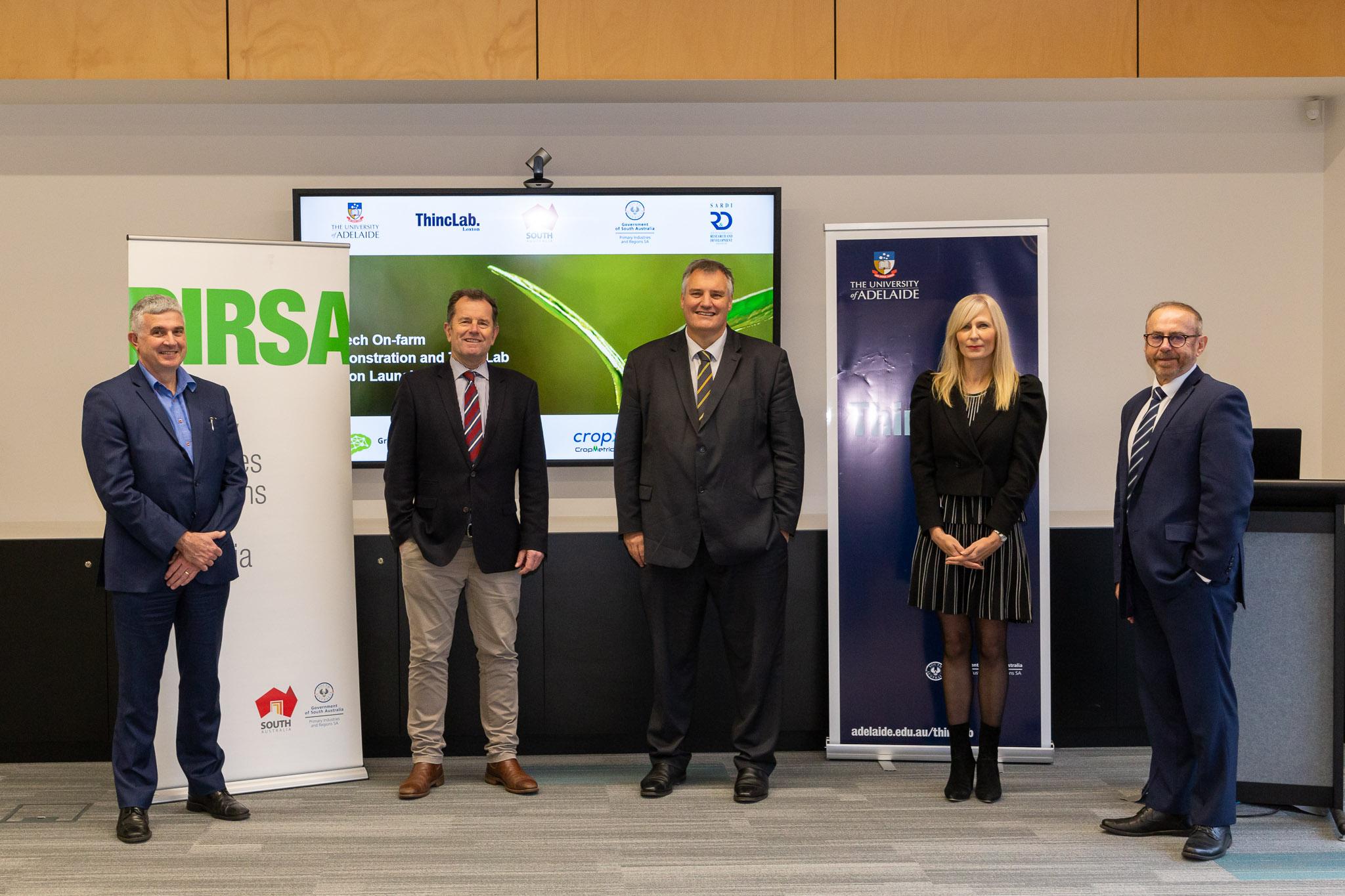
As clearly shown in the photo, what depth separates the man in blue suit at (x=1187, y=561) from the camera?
121 inches

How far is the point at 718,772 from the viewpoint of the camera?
405cm

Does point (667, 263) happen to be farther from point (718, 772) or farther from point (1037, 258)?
point (718, 772)

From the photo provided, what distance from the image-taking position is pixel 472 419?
377cm

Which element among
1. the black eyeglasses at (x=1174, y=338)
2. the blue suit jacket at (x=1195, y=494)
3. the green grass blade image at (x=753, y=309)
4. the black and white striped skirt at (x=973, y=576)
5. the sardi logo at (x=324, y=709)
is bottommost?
the sardi logo at (x=324, y=709)

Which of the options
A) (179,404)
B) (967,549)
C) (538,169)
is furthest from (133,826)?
(538,169)

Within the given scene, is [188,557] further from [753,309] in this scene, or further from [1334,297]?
[1334,297]

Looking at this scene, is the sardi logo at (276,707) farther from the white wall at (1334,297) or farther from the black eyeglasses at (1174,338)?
the white wall at (1334,297)

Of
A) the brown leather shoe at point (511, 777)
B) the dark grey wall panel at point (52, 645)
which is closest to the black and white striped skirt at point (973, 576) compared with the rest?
the brown leather shoe at point (511, 777)

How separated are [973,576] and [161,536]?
263cm

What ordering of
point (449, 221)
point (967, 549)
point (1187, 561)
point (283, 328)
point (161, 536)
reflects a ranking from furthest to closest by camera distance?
1. point (449, 221)
2. point (283, 328)
3. point (967, 549)
4. point (161, 536)
5. point (1187, 561)

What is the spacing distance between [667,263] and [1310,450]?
311cm

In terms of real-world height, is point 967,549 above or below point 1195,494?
below

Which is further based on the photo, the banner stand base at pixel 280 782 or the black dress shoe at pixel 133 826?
the banner stand base at pixel 280 782

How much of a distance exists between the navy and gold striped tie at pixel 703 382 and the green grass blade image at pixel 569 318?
3.27 ft
